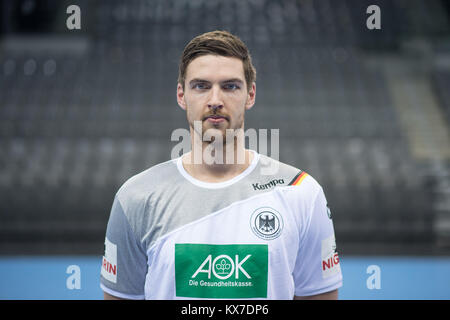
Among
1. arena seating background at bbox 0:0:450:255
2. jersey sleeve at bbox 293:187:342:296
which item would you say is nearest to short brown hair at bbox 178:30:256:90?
jersey sleeve at bbox 293:187:342:296

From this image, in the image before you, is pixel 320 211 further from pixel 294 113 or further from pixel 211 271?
pixel 294 113

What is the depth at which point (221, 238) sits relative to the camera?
1882 millimetres

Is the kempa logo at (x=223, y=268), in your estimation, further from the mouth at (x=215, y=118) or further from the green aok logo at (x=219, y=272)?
the mouth at (x=215, y=118)

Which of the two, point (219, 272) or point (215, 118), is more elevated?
point (215, 118)

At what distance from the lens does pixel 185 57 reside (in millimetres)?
1936

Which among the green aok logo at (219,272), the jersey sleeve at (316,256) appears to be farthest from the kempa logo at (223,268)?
the jersey sleeve at (316,256)

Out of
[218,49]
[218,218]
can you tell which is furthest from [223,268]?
[218,49]

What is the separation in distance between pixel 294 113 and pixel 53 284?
747 centimetres

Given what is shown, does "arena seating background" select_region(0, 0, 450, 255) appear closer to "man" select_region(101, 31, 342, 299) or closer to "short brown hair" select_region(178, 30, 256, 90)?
→ "man" select_region(101, 31, 342, 299)

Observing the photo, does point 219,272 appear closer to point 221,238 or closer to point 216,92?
point 221,238

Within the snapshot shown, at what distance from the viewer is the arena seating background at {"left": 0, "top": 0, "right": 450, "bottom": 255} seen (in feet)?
28.4

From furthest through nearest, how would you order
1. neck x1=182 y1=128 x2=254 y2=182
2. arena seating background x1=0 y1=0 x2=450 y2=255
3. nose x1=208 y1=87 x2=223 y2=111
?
arena seating background x1=0 y1=0 x2=450 y2=255 → neck x1=182 y1=128 x2=254 y2=182 → nose x1=208 y1=87 x2=223 y2=111

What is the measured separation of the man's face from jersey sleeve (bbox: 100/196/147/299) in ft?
1.79

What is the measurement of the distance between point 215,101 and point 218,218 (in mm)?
490
